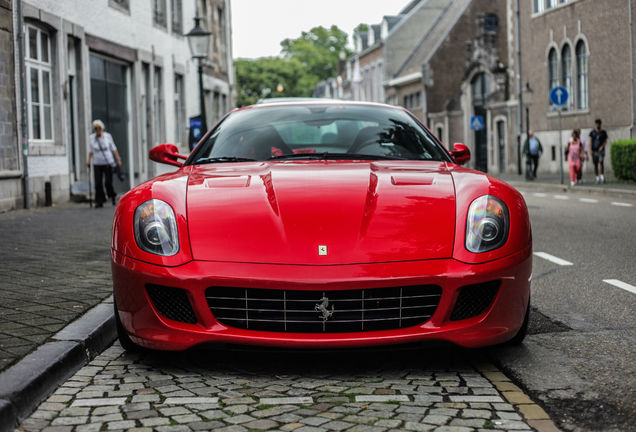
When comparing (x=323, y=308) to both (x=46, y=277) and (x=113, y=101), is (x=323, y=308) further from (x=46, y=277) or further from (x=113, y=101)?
(x=113, y=101)

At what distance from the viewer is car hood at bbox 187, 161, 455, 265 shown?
4203mm

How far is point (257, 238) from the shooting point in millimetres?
4258

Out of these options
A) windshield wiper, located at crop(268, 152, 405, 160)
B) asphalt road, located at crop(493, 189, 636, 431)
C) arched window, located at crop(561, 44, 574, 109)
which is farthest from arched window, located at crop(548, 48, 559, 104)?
windshield wiper, located at crop(268, 152, 405, 160)

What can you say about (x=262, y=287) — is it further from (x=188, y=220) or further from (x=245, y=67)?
(x=245, y=67)

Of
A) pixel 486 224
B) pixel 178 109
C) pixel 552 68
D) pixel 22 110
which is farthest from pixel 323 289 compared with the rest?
pixel 552 68

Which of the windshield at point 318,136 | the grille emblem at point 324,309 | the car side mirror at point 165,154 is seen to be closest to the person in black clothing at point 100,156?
the car side mirror at point 165,154

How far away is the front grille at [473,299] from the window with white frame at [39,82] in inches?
586

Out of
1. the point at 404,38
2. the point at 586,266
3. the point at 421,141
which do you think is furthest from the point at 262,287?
the point at 404,38

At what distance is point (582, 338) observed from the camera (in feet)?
16.6

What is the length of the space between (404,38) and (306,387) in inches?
2566

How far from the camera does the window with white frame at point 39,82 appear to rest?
17797 millimetres

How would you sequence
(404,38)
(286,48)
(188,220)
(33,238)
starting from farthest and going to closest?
(286,48)
(404,38)
(33,238)
(188,220)

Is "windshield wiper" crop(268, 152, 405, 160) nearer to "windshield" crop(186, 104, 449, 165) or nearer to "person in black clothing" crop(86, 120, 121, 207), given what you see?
"windshield" crop(186, 104, 449, 165)

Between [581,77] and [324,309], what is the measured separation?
30780 mm
